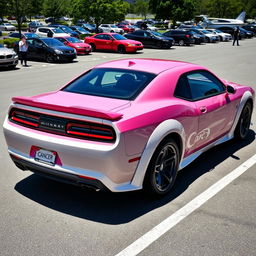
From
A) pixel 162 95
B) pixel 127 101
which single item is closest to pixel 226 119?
pixel 162 95

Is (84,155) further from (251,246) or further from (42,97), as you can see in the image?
(251,246)

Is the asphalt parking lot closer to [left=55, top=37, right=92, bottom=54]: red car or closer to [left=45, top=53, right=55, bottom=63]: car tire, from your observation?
[left=45, top=53, right=55, bottom=63]: car tire

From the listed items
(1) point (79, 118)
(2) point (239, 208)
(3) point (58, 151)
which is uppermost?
(1) point (79, 118)

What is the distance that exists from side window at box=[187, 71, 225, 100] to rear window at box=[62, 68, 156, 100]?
2.66 ft

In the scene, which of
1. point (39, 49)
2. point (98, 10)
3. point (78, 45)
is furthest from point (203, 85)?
point (98, 10)

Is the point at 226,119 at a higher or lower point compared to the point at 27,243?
higher

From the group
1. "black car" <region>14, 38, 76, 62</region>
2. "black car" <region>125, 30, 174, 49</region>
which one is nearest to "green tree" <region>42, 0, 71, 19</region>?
"black car" <region>125, 30, 174, 49</region>

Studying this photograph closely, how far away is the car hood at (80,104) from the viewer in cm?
374

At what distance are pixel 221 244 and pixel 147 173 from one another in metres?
1.11

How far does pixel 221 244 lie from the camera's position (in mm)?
3539

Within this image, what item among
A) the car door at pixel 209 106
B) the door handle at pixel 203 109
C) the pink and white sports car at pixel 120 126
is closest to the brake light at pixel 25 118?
the pink and white sports car at pixel 120 126

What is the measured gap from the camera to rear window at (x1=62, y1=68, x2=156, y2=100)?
4531 millimetres

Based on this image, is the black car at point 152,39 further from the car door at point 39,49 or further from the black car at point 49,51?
the car door at point 39,49

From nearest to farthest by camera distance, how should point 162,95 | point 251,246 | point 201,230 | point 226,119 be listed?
point 251,246
point 201,230
point 162,95
point 226,119
